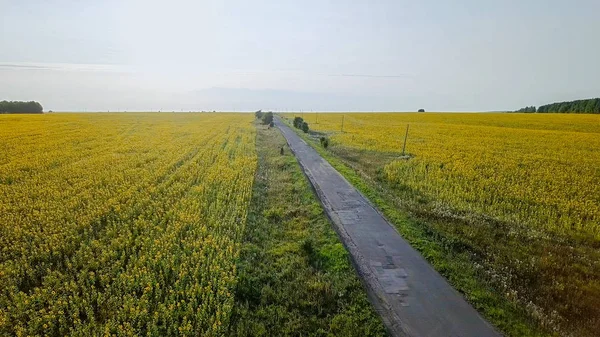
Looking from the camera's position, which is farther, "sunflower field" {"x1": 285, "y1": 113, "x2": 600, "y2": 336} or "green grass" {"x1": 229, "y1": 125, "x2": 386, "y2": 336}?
"sunflower field" {"x1": 285, "y1": 113, "x2": 600, "y2": 336}

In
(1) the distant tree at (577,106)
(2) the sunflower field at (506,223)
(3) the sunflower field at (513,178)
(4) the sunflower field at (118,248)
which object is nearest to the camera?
(4) the sunflower field at (118,248)

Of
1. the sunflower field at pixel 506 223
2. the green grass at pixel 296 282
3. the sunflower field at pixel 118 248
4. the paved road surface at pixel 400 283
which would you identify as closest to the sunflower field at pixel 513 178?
the sunflower field at pixel 506 223

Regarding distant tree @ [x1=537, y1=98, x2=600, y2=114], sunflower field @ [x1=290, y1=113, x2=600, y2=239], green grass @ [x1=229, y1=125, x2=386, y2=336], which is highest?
distant tree @ [x1=537, y1=98, x2=600, y2=114]

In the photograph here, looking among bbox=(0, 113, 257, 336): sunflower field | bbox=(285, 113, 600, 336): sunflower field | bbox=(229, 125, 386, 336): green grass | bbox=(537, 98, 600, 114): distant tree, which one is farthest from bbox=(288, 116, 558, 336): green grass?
bbox=(537, 98, 600, 114): distant tree

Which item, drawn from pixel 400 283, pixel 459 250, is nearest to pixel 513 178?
pixel 459 250

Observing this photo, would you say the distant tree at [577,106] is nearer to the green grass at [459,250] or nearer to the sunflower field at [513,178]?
the sunflower field at [513,178]

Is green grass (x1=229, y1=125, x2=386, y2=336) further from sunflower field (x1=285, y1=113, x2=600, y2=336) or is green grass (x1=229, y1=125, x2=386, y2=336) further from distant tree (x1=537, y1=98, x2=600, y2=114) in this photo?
distant tree (x1=537, y1=98, x2=600, y2=114)

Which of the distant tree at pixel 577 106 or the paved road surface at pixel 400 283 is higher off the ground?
the distant tree at pixel 577 106
